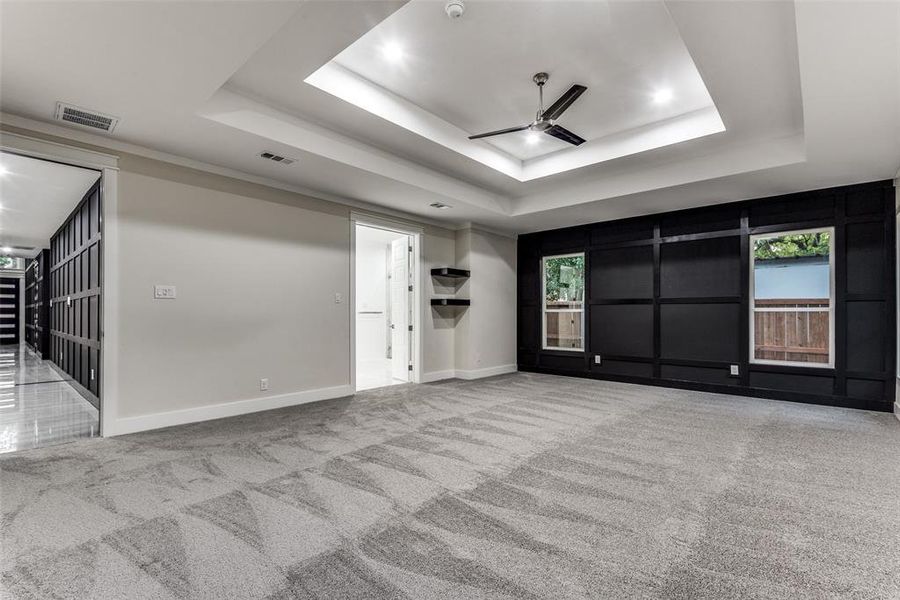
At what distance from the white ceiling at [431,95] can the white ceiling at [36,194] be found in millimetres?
1481

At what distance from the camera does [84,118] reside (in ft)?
10.4

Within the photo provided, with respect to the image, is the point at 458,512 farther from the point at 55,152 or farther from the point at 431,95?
the point at 55,152

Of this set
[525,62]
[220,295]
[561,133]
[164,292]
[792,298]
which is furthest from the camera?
[792,298]

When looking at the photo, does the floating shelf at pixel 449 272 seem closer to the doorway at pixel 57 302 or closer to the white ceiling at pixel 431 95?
the white ceiling at pixel 431 95

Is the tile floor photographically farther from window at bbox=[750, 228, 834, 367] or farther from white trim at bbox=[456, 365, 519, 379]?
window at bbox=[750, 228, 834, 367]

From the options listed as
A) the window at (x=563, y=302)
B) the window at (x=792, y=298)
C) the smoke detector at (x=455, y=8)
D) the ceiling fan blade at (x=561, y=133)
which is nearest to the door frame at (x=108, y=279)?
the smoke detector at (x=455, y=8)

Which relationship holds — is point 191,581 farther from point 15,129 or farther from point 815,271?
point 815,271

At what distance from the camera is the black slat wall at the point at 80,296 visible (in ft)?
13.8

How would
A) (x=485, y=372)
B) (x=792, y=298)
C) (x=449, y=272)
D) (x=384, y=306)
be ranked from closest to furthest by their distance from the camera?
(x=792, y=298)
(x=449, y=272)
(x=485, y=372)
(x=384, y=306)

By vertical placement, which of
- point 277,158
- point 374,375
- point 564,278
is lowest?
point 374,375

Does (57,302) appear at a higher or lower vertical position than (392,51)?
lower

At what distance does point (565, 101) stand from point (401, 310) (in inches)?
159

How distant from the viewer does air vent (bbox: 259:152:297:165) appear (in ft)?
12.6

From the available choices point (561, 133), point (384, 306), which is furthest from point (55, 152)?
point (384, 306)
